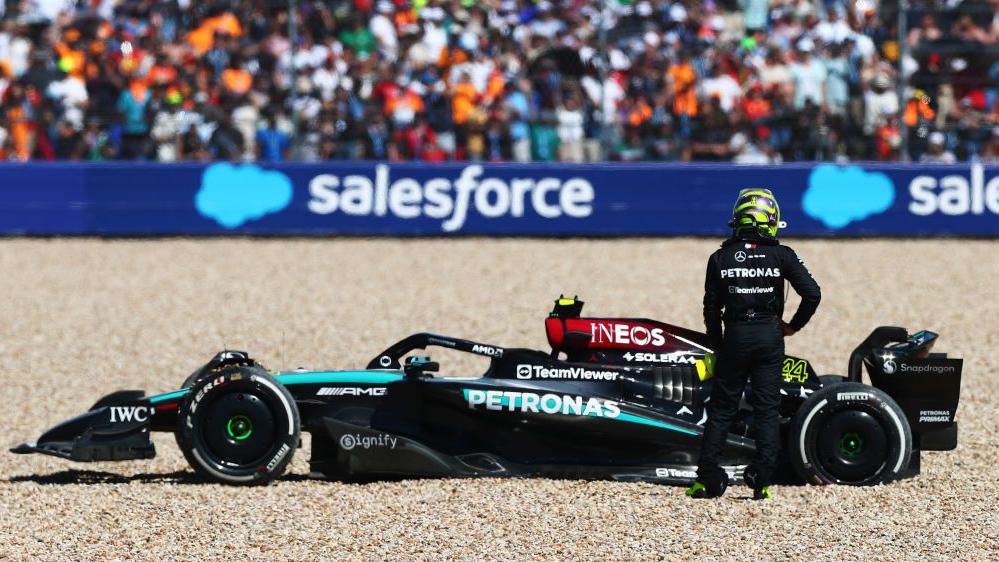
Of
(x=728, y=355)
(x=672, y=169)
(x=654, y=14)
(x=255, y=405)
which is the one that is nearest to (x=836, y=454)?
(x=728, y=355)

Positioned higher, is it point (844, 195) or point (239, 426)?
point (844, 195)

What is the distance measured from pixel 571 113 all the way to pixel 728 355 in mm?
11489

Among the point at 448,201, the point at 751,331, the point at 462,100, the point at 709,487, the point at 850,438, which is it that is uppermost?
the point at 462,100

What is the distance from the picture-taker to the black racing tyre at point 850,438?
7.21 meters

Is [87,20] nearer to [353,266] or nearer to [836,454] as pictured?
[353,266]

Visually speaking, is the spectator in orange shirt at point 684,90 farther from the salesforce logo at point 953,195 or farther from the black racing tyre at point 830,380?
the black racing tyre at point 830,380

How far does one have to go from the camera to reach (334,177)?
18.1 meters

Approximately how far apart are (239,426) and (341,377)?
0.58m

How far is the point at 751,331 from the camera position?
22.5 ft

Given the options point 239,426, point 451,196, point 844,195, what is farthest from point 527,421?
point 844,195

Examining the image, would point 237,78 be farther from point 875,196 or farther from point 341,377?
point 341,377

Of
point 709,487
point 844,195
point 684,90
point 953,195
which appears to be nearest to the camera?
point 709,487

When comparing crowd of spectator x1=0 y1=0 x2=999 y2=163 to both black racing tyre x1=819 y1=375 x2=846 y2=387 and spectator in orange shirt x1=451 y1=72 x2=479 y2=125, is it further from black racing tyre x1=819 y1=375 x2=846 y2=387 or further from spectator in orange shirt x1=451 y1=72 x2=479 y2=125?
black racing tyre x1=819 y1=375 x2=846 y2=387

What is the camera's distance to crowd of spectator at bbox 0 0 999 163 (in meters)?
17.9
